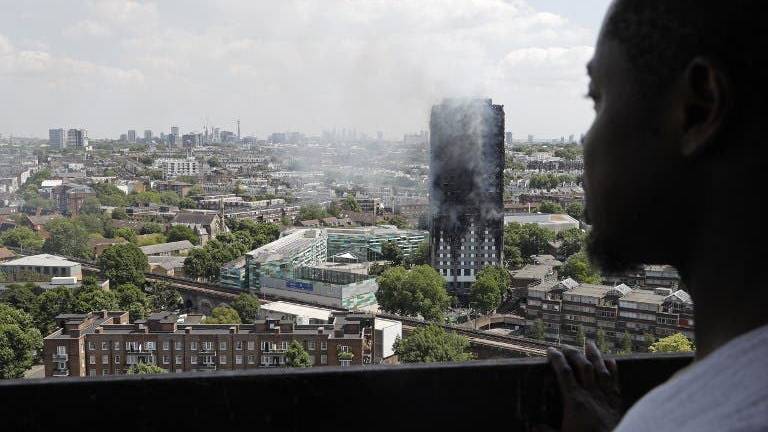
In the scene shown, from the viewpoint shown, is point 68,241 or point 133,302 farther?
point 68,241

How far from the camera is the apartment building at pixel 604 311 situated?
21.3ft

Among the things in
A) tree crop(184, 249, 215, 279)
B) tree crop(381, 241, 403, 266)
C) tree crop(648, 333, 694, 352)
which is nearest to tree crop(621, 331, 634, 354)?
tree crop(648, 333, 694, 352)

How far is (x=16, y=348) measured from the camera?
6773 millimetres

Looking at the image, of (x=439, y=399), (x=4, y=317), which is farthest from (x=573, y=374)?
(x=4, y=317)

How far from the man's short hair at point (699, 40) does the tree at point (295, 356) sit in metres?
5.23

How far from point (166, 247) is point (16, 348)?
23.0ft

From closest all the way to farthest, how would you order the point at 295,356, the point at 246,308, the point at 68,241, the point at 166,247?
the point at 295,356
the point at 246,308
the point at 68,241
the point at 166,247

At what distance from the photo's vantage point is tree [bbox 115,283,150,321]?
28.6ft

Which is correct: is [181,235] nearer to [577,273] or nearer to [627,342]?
[577,273]

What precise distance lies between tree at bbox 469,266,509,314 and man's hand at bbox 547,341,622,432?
8.42 meters

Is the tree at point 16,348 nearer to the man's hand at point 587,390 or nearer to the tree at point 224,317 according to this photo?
the tree at point 224,317

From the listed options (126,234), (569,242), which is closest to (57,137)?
(126,234)

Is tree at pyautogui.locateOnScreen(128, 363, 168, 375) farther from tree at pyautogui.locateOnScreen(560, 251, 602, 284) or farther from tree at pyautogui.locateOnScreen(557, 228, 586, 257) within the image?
tree at pyautogui.locateOnScreen(557, 228, 586, 257)

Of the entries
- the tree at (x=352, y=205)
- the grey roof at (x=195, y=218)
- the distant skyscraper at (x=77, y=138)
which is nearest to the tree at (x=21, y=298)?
the grey roof at (x=195, y=218)
